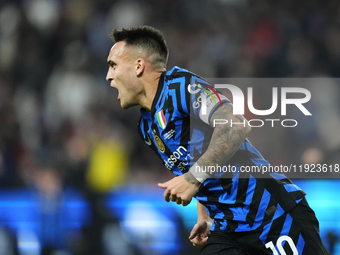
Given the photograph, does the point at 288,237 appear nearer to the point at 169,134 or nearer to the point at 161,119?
the point at 169,134

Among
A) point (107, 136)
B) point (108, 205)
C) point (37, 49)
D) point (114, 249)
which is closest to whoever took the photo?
point (114, 249)

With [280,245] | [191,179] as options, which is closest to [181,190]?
[191,179]

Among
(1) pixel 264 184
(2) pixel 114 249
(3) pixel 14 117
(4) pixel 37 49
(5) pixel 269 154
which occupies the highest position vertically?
(4) pixel 37 49

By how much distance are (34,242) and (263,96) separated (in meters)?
3.71

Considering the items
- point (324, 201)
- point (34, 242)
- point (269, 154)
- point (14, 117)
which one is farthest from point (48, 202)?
point (324, 201)

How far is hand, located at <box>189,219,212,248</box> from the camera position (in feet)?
8.95

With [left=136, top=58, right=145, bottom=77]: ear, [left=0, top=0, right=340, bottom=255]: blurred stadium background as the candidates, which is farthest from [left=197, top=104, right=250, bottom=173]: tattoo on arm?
[left=0, top=0, right=340, bottom=255]: blurred stadium background

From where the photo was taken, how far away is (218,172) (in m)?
2.29

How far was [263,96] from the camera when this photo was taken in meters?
5.54

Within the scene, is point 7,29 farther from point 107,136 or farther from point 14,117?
point 107,136

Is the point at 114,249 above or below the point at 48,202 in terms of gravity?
below

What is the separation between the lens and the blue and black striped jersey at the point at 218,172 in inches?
89.0

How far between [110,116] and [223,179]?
4.23 meters

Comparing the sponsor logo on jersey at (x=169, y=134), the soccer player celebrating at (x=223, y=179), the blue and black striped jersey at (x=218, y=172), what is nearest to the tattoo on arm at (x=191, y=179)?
the soccer player celebrating at (x=223, y=179)
